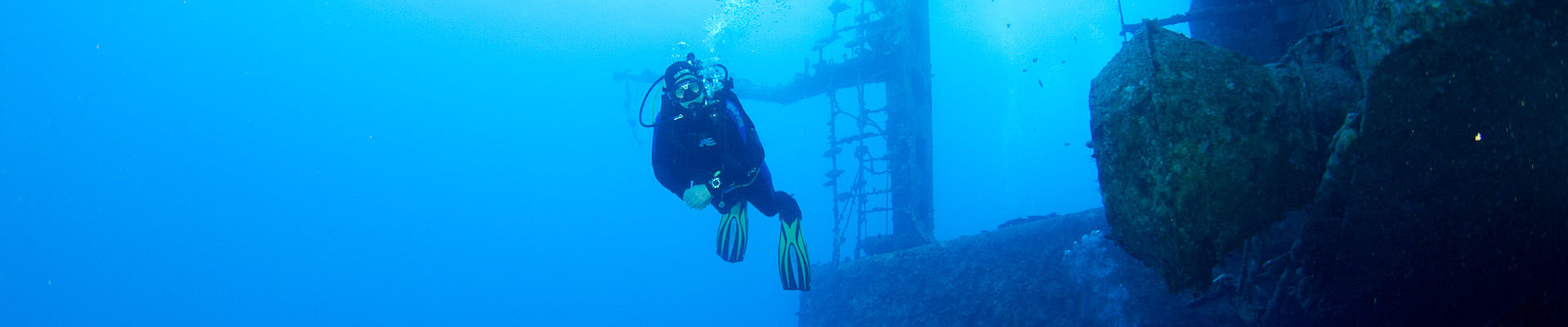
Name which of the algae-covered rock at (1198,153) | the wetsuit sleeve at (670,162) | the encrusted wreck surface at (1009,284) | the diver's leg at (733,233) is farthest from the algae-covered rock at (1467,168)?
the diver's leg at (733,233)

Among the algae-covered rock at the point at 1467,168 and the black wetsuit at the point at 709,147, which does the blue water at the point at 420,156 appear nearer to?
the black wetsuit at the point at 709,147

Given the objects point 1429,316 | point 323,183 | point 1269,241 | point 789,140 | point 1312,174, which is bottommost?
point 1429,316

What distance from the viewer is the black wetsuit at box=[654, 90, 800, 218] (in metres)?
5.03

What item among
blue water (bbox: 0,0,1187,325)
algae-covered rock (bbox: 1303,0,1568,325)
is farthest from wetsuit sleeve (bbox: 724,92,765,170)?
blue water (bbox: 0,0,1187,325)

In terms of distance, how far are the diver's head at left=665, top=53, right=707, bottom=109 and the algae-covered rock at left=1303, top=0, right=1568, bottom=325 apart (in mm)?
3877

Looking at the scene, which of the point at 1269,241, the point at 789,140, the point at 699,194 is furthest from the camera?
the point at 789,140

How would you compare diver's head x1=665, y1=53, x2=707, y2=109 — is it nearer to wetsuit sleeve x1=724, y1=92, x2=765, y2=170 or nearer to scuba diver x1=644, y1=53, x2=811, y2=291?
scuba diver x1=644, y1=53, x2=811, y2=291

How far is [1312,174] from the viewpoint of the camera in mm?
2477

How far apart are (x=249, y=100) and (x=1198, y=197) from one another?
5980 inches

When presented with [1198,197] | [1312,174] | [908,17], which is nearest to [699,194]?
[1198,197]

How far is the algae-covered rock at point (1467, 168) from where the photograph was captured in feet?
6.38

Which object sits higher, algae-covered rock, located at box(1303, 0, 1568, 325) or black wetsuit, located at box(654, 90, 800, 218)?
black wetsuit, located at box(654, 90, 800, 218)

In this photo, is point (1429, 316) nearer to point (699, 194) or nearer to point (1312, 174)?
point (1312, 174)

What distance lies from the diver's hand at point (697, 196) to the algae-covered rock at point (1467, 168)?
11.8ft
